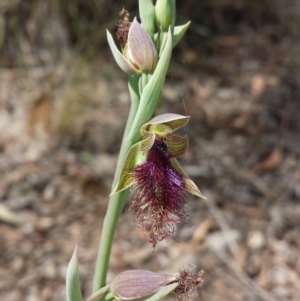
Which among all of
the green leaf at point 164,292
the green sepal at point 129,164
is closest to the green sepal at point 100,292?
the green leaf at point 164,292

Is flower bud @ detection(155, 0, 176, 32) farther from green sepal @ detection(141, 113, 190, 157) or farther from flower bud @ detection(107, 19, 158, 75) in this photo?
green sepal @ detection(141, 113, 190, 157)

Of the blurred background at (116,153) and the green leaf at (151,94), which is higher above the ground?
the green leaf at (151,94)

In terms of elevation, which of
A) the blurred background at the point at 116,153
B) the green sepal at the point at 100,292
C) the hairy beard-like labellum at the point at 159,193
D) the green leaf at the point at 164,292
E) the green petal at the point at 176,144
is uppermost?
the green petal at the point at 176,144

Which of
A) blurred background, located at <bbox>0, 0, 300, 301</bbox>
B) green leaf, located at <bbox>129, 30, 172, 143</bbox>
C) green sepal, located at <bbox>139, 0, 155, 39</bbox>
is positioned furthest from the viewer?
blurred background, located at <bbox>0, 0, 300, 301</bbox>

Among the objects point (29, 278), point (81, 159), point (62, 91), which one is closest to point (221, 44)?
point (62, 91)

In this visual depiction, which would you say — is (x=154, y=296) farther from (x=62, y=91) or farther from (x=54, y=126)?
(x=62, y=91)

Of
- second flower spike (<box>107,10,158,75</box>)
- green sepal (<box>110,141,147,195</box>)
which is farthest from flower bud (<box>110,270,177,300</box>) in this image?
second flower spike (<box>107,10,158,75</box>)

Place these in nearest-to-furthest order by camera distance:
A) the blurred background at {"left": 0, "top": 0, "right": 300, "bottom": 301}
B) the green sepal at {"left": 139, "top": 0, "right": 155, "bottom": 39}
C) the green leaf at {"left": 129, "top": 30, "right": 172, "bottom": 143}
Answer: the green leaf at {"left": 129, "top": 30, "right": 172, "bottom": 143}, the green sepal at {"left": 139, "top": 0, "right": 155, "bottom": 39}, the blurred background at {"left": 0, "top": 0, "right": 300, "bottom": 301}

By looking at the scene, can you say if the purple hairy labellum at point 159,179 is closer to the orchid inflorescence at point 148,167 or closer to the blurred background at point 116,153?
the orchid inflorescence at point 148,167
